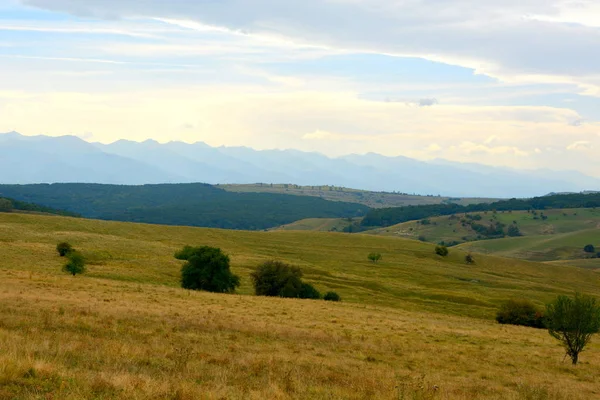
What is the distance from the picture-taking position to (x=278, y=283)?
6375 cm

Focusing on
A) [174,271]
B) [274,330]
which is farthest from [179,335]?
[174,271]

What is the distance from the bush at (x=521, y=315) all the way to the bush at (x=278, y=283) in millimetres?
22308

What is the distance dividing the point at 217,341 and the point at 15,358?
11.3 meters

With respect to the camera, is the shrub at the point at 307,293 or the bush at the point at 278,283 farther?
the shrub at the point at 307,293

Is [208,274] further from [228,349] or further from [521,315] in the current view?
[228,349]

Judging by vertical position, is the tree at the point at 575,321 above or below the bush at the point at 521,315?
above

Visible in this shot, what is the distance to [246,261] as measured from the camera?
90000 mm

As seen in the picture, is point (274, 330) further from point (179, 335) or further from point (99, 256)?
point (99, 256)

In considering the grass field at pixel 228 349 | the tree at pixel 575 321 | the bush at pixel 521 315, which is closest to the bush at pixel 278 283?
the grass field at pixel 228 349

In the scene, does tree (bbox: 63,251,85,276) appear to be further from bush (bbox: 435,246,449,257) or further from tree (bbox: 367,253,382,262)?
bush (bbox: 435,246,449,257)

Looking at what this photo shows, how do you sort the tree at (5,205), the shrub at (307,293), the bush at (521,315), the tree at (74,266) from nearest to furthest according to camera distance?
1. the tree at (74,266)
2. the bush at (521,315)
3. the shrub at (307,293)
4. the tree at (5,205)

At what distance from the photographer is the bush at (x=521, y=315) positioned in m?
60.9

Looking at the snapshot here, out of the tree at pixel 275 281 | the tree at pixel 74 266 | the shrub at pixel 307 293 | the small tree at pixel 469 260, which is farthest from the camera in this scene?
the small tree at pixel 469 260

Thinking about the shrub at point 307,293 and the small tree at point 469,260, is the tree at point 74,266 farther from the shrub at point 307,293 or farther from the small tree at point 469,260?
the small tree at point 469,260
